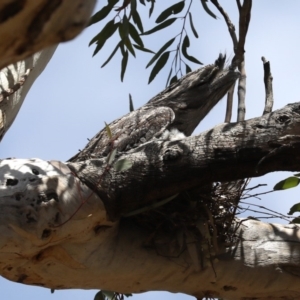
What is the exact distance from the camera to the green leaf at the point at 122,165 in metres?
2.12

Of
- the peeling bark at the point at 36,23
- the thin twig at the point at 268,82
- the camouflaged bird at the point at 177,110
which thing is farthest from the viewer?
the camouflaged bird at the point at 177,110

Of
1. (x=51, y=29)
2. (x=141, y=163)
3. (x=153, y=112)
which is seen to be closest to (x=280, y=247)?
(x=141, y=163)

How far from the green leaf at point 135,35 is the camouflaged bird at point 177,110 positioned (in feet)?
1.42

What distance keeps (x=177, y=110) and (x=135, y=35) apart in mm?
626

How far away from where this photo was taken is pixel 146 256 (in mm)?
2297

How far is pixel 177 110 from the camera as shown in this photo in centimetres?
412

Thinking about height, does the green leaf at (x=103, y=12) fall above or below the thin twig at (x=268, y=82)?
above

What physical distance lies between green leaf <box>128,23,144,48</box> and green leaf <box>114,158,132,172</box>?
1693 mm

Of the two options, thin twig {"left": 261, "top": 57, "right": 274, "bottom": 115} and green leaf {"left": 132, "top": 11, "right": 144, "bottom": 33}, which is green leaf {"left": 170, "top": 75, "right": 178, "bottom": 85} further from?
thin twig {"left": 261, "top": 57, "right": 274, "bottom": 115}

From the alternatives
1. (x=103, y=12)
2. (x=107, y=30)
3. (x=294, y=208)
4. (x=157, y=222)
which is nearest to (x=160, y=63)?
(x=107, y=30)

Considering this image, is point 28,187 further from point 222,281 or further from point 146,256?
point 222,281

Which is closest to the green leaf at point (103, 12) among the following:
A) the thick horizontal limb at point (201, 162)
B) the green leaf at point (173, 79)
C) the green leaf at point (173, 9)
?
the green leaf at point (173, 9)

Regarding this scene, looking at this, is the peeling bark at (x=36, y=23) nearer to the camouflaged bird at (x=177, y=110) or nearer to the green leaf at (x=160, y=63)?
the camouflaged bird at (x=177, y=110)

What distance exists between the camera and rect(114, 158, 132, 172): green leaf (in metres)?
2.12
